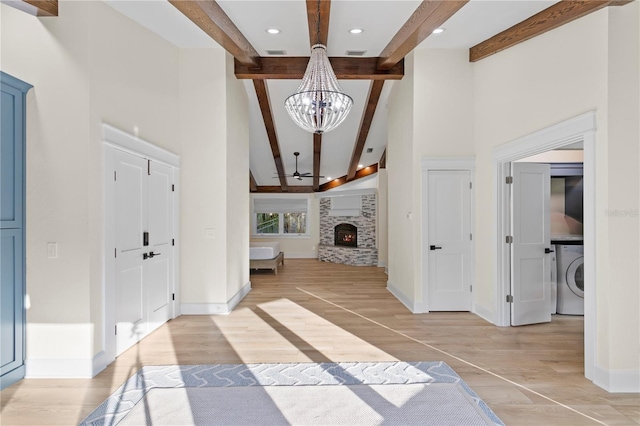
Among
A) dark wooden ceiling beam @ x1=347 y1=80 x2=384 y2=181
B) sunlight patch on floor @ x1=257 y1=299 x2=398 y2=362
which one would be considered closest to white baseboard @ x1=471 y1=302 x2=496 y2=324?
sunlight patch on floor @ x1=257 y1=299 x2=398 y2=362

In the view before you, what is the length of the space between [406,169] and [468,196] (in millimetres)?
949

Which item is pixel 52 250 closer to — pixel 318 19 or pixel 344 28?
pixel 318 19

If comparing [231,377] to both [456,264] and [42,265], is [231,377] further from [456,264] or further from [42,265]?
[456,264]

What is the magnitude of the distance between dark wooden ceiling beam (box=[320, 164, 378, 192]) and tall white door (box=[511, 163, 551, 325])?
19.2 feet

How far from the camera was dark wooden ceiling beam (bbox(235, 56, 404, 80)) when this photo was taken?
5090 mm

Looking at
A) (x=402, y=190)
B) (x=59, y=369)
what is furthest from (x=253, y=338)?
(x=402, y=190)

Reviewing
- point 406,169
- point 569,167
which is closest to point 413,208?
point 406,169

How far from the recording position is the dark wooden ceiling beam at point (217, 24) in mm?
3400

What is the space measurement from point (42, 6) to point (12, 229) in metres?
1.80

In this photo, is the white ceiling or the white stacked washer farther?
the white stacked washer

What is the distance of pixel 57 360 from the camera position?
2.91m

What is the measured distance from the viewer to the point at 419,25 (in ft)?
12.3

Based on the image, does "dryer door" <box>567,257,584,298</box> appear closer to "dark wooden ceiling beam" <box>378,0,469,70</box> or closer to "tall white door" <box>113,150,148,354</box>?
"dark wooden ceiling beam" <box>378,0,469,70</box>

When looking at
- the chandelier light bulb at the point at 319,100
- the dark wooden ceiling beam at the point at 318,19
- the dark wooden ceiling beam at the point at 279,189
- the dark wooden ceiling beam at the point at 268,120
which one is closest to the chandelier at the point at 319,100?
the chandelier light bulb at the point at 319,100
